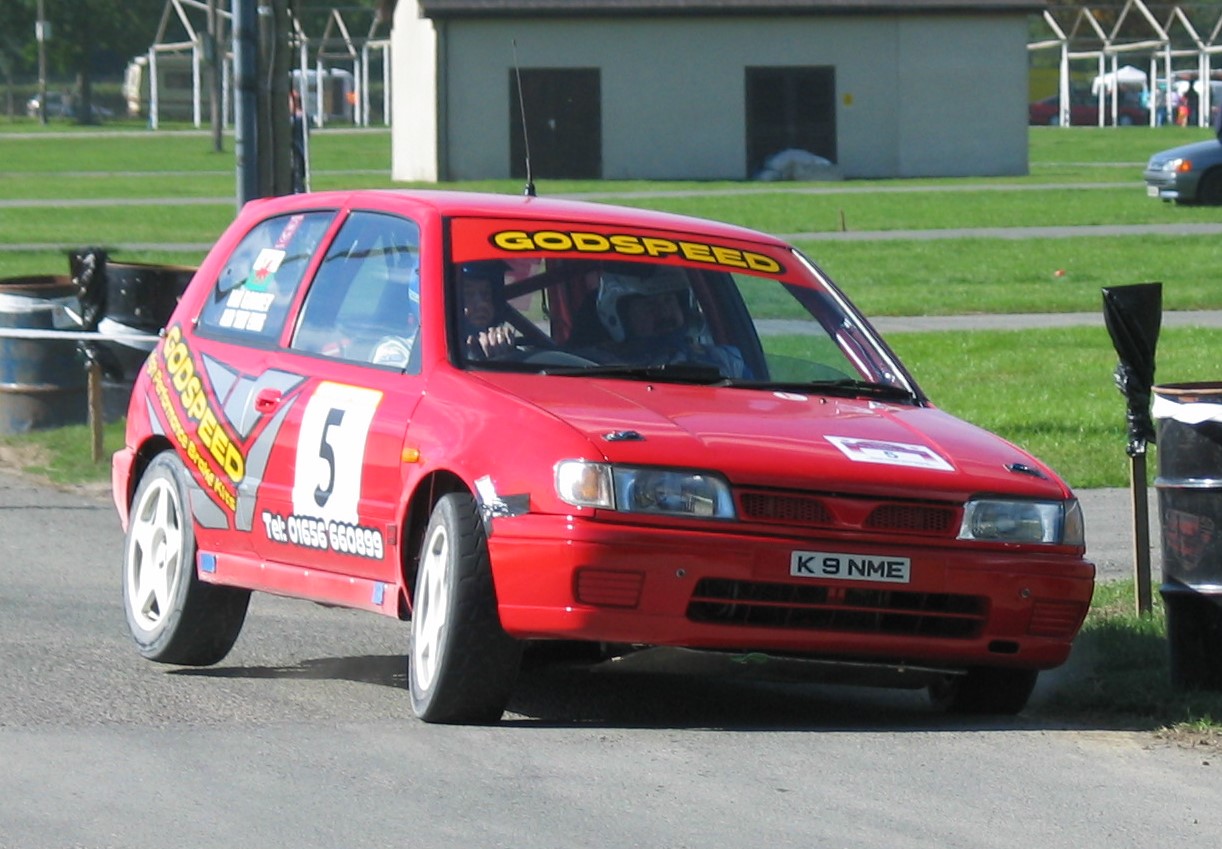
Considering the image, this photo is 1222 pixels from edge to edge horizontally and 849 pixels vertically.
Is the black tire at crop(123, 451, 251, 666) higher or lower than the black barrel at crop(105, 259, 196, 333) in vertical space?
lower

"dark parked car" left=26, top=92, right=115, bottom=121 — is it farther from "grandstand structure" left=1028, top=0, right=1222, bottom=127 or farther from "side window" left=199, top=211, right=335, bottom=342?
"side window" left=199, top=211, right=335, bottom=342

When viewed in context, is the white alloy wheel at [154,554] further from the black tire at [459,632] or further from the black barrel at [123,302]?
the black barrel at [123,302]

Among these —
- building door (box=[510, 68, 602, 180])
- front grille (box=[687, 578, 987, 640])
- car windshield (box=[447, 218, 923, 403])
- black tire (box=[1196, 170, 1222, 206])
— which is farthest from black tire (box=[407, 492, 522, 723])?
building door (box=[510, 68, 602, 180])

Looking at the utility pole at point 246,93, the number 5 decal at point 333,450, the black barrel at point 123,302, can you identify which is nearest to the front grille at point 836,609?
the number 5 decal at point 333,450

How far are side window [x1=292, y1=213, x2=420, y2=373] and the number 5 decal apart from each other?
0.16 m

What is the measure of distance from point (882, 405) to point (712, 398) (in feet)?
2.08

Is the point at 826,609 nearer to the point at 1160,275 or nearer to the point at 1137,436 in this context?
the point at 1137,436

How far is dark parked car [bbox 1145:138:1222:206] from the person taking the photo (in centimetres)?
3338

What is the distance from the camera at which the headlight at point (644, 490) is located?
5883 millimetres

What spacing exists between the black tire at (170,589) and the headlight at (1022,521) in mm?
2596

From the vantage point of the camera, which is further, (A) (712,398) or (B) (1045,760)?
(A) (712,398)

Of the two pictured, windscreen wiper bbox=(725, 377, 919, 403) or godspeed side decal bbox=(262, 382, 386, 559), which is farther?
windscreen wiper bbox=(725, 377, 919, 403)

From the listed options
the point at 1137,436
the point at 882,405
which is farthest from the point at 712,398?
the point at 1137,436

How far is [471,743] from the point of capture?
6016mm
